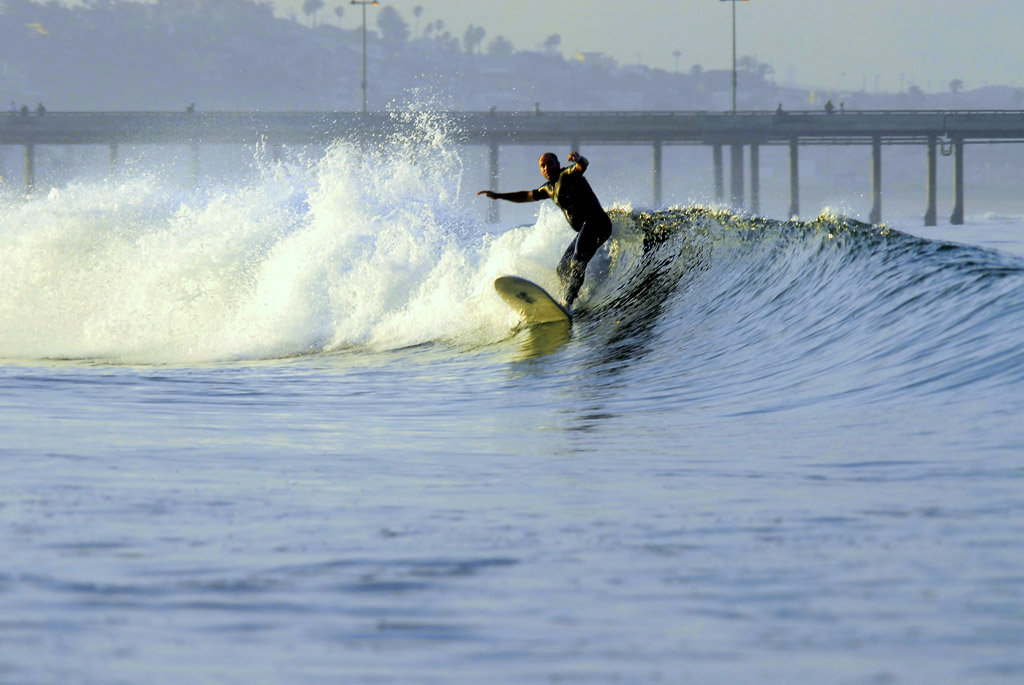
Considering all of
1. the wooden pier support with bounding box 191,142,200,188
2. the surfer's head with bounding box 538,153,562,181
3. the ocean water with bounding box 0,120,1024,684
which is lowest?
the ocean water with bounding box 0,120,1024,684

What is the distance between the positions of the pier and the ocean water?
59.7 metres

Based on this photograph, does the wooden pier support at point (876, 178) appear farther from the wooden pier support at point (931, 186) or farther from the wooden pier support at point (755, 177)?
the wooden pier support at point (755, 177)

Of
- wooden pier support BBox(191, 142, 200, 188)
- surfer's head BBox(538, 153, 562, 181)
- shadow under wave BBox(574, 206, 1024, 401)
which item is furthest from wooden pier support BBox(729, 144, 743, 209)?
surfer's head BBox(538, 153, 562, 181)

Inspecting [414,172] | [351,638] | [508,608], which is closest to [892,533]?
[508,608]

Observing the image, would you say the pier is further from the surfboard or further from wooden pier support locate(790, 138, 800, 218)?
the surfboard

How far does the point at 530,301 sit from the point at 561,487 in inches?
300

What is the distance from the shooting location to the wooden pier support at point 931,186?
230 ft

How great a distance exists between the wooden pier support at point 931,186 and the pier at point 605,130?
0.08 meters

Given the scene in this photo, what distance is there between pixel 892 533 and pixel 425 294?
11067 millimetres

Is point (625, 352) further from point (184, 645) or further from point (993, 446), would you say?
point (184, 645)

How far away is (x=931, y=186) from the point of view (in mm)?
70688

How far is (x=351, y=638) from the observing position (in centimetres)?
314

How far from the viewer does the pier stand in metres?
70.5

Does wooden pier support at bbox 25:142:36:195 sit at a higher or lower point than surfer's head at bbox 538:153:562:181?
higher
